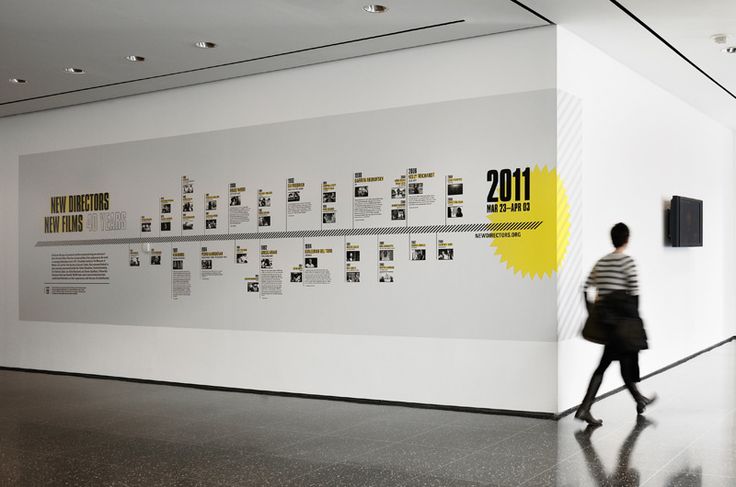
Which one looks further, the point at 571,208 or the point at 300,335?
the point at 300,335

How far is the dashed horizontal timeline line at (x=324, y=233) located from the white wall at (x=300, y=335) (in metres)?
1.02

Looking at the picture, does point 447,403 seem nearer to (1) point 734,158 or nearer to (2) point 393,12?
(2) point 393,12

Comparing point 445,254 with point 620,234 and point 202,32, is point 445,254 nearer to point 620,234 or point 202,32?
point 620,234

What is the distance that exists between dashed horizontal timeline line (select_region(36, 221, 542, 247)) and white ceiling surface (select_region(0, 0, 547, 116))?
5.68 feet

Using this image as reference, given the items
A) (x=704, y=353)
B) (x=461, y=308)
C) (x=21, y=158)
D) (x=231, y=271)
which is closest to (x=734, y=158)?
(x=704, y=353)

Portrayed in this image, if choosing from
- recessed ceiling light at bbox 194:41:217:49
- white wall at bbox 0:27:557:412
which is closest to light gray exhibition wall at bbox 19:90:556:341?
white wall at bbox 0:27:557:412

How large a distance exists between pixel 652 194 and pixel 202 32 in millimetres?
5375

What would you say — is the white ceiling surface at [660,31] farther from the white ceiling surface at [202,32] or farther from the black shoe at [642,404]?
the black shoe at [642,404]

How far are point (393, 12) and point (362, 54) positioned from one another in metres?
1.31

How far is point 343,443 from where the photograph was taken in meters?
6.19

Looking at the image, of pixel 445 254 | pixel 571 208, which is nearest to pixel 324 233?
pixel 445 254

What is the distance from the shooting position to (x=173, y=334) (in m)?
9.34

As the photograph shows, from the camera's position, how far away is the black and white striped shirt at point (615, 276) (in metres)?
6.61

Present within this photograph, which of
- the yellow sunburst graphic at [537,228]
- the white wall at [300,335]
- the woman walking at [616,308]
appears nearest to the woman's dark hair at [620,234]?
the woman walking at [616,308]
